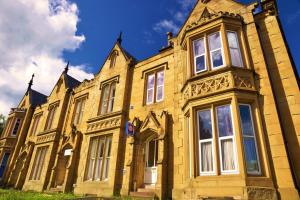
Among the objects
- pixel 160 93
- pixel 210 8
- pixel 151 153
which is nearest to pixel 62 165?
pixel 151 153

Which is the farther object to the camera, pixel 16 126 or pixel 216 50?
pixel 16 126

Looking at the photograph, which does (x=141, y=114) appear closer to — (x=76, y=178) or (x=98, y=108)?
(x=98, y=108)

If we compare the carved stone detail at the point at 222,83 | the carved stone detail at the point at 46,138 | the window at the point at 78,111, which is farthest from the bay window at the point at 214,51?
the carved stone detail at the point at 46,138

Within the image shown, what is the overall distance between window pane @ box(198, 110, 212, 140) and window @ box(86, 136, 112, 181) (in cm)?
Result: 758

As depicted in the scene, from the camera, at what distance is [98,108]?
17906 millimetres

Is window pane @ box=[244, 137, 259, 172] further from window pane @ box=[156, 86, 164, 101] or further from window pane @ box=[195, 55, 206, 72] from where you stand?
window pane @ box=[156, 86, 164, 101]

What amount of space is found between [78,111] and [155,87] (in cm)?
968

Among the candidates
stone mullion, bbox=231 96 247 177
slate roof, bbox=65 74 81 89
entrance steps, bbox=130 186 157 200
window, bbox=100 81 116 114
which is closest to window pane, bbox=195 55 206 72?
stone mullion, bbox=231 96 247 177

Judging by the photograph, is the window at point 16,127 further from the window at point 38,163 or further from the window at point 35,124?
the window at point 38,163

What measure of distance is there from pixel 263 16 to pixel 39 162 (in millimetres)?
22631

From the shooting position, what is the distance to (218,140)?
31.6 feet

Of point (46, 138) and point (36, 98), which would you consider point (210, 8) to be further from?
point (36, 98)

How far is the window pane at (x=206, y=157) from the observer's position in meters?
9.62

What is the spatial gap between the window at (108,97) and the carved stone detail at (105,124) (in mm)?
1218
